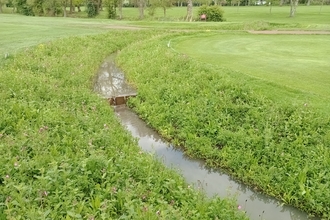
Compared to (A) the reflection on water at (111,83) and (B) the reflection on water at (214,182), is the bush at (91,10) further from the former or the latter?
(B) the reflection on water at (214,182)

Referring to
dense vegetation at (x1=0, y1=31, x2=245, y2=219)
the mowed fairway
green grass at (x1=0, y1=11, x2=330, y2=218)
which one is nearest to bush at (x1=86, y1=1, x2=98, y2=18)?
the mowed fairway

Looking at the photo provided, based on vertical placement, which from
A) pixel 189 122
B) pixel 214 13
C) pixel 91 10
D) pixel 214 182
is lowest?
pixel 214 182

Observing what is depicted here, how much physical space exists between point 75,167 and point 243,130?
3.91 m

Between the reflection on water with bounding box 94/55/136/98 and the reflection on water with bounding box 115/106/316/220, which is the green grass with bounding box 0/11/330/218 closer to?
the reflection on water with bounding box 115/106/316/220

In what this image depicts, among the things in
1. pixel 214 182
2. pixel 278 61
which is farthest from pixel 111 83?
pixel 214 182

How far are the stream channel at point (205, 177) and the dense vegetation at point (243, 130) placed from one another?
0.19 metres

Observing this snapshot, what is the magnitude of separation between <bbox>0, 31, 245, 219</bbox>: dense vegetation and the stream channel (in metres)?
0.57

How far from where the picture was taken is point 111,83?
1208 cm

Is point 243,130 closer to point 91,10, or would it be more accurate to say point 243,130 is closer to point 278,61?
point 278,61

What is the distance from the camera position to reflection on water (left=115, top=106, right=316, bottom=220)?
18.3 ft

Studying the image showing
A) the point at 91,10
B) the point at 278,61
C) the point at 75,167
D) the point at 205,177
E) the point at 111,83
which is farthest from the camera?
the point at 91,10

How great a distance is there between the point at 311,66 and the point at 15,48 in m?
11.9

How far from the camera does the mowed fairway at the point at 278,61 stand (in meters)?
8.39

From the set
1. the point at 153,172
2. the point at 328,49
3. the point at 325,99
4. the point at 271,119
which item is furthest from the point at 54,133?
the point at 328,49
